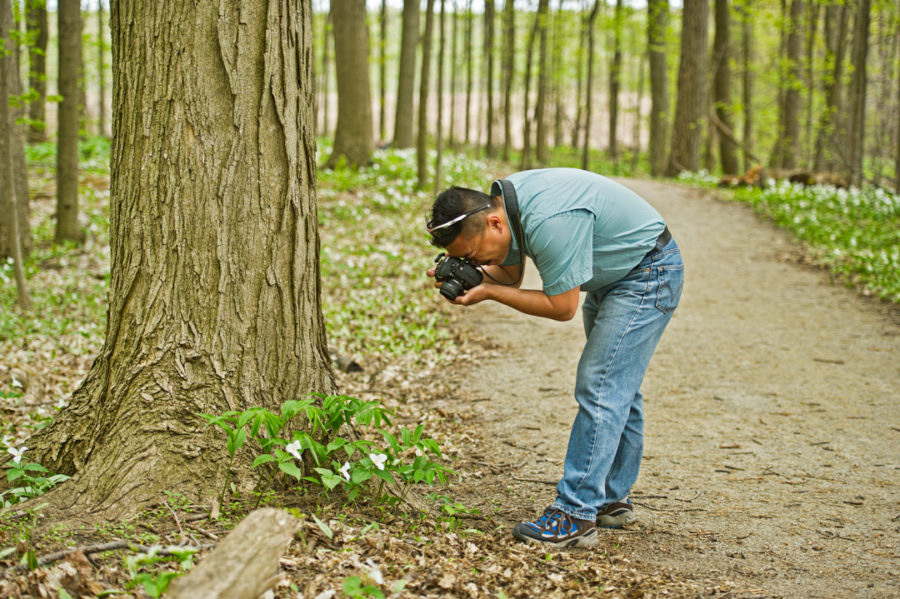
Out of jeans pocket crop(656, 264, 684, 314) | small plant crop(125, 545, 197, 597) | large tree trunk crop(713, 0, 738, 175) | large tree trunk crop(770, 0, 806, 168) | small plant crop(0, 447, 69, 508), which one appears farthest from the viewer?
large tree trunk crop(713, 0, 738, 175)

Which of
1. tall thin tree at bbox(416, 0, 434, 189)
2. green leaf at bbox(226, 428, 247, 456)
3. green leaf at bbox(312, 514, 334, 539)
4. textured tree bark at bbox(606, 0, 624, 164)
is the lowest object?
green leaf at bbox(312, 514, 334, 539)

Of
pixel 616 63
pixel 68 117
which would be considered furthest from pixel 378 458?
pixel 616 63

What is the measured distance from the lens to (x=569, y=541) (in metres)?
3.20

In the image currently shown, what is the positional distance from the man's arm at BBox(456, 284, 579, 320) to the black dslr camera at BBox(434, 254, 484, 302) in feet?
0.09

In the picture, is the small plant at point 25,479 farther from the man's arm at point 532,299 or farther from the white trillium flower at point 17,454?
the man's arm at point 532,299

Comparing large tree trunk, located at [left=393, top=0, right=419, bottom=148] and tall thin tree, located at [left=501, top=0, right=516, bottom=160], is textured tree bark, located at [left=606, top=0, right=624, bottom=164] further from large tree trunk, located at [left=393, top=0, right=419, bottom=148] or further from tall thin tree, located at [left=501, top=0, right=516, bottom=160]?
large tree trunk, located at [left=393, top=0, right=419, bottom=148]

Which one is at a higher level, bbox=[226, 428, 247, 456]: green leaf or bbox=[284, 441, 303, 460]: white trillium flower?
bbox=[226, 428, 247, 456]: green leaf

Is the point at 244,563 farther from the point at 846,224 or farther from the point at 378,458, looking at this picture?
the point at 846,224

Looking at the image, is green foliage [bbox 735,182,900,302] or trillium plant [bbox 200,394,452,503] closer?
trillium plant [bbox 200,394,452,503]

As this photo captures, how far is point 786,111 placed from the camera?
58.1 feet

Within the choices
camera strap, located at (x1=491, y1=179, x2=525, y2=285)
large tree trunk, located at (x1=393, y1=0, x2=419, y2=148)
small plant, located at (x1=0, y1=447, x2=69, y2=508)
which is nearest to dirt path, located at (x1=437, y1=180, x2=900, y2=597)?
camera strap, located at (x1=491, y1=179, x2=525, y2=285)

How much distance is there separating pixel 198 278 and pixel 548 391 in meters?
3.42

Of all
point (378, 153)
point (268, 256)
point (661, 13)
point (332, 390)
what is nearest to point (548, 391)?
point (332, 390)

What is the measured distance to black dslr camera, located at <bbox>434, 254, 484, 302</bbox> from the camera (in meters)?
3.15
